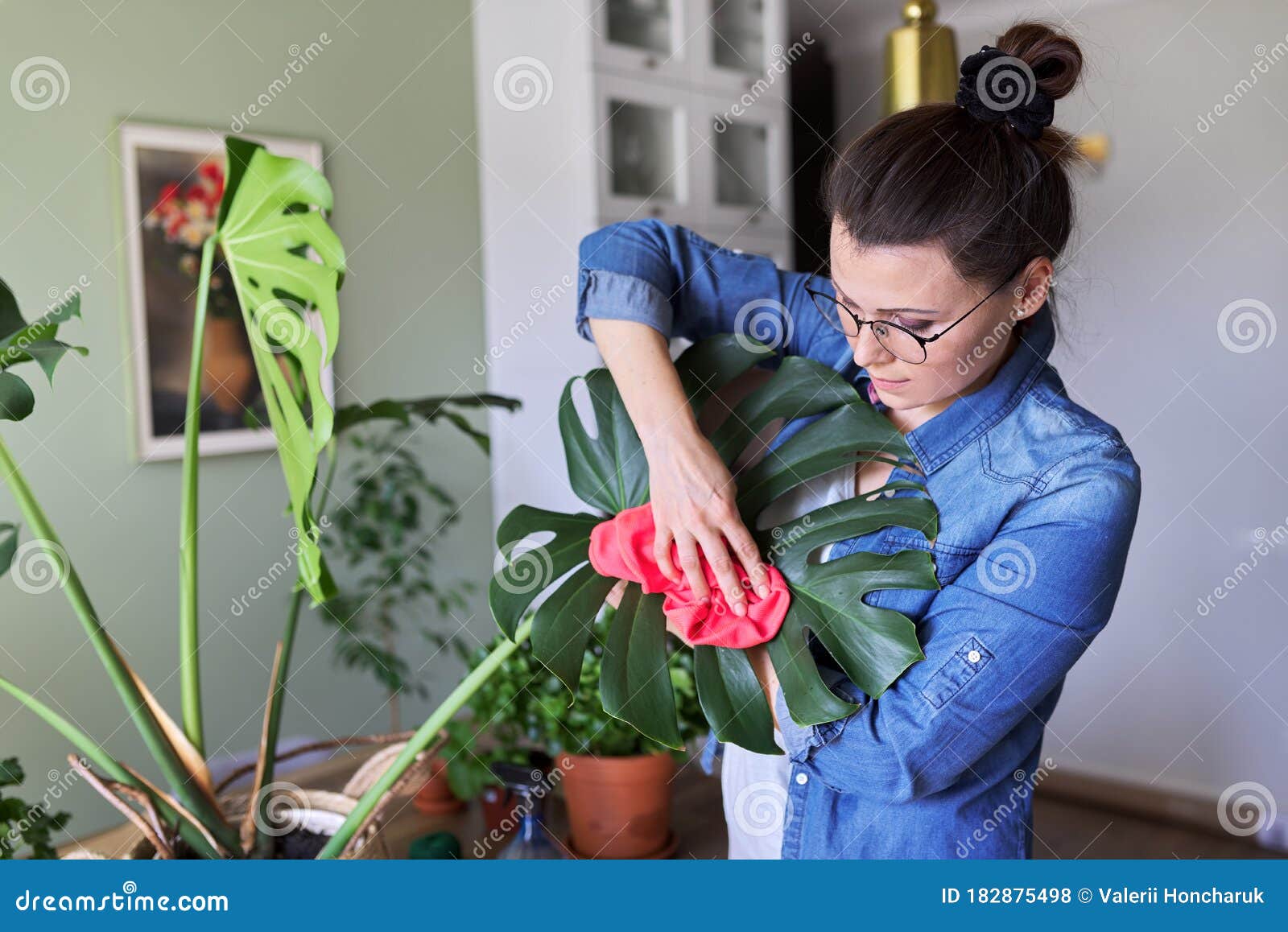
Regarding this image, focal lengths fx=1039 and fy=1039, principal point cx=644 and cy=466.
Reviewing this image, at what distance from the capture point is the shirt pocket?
3.14 feet

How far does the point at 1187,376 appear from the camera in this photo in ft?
9.27

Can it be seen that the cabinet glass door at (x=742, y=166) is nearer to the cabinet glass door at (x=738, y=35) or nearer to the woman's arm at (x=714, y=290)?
the cabinet glass door at (x=738, y=35)

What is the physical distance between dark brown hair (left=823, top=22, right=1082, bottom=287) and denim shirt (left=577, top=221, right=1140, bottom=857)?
5.8 inches

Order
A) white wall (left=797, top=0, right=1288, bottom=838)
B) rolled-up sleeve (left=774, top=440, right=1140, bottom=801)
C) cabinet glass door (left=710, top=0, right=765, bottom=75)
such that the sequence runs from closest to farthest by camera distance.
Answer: rolled-up sleeve (left=774, top=440, right=1140, bottom=801) < white wall (left=797, top=0, right=1288, bottom=838) < cabinet glass door (left=710, top=0, right=765, bottom=75)

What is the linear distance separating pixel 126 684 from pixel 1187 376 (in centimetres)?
268

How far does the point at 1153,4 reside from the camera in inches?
111

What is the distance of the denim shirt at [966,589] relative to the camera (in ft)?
3.14

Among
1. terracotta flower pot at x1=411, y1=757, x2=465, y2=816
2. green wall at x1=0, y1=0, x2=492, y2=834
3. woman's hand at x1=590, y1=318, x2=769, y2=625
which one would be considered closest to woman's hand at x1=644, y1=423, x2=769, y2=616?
woman's hand at x1=590, y1=318, x2=769, y2=625

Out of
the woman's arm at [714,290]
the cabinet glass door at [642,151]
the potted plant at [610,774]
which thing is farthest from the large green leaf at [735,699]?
the cabinet glass door at [642,151]

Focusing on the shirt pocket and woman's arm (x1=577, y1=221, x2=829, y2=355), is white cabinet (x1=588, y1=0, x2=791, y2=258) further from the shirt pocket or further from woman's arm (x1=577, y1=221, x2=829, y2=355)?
the shirt pocket

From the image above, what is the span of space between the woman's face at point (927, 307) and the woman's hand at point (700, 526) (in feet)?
0.63

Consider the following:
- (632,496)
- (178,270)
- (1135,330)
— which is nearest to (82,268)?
(178,270)
